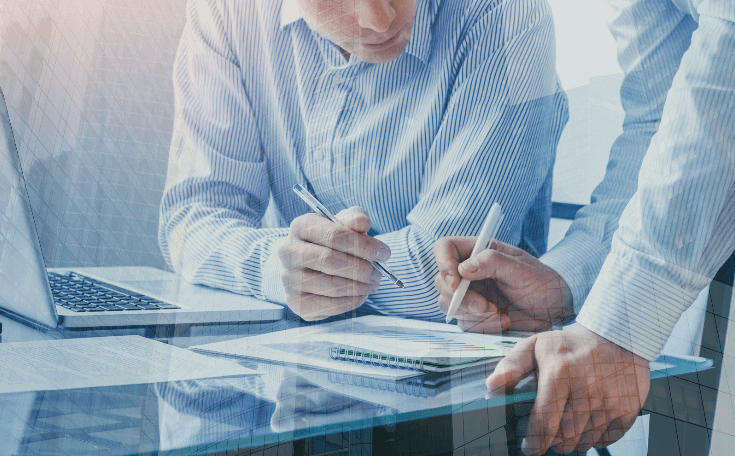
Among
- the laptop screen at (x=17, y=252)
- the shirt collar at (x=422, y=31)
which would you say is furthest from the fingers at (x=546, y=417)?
the laptop screen at (x=17, y=252)

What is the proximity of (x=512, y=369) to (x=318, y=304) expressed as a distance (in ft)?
0.69

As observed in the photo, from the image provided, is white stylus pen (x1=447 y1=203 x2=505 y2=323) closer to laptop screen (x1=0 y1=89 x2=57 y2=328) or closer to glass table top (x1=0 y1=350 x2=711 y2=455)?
glass table top (x1=0 y1=350 x2=711 y2=455)

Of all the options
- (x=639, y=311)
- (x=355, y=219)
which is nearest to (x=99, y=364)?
(x=355, y=219)

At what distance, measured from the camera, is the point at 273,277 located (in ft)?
2.02

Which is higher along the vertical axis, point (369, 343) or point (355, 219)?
point (355, 219)

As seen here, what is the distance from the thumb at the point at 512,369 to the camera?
0.51m

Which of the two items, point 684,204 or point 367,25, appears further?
point 367,25

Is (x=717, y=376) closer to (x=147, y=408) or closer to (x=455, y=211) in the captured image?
(x=455, y=211)

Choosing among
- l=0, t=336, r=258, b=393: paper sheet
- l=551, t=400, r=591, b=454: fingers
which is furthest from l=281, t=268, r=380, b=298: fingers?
l=551, t=400, r=591, b=454: fingers

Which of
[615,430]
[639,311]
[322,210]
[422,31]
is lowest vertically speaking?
[615,430]

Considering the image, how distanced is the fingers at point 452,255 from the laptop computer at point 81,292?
0.19 metres

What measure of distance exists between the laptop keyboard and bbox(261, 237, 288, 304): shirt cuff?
0.41 feet

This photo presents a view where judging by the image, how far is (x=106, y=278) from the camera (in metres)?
0.67

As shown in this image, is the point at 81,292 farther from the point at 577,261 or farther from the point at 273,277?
the point at 577,261
